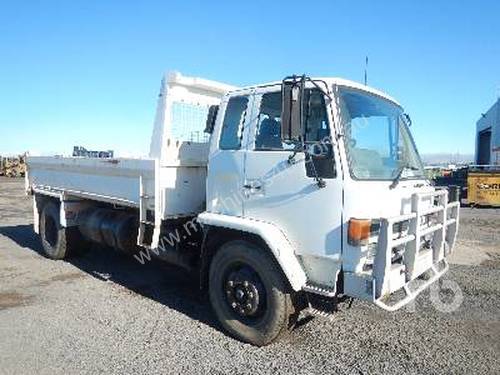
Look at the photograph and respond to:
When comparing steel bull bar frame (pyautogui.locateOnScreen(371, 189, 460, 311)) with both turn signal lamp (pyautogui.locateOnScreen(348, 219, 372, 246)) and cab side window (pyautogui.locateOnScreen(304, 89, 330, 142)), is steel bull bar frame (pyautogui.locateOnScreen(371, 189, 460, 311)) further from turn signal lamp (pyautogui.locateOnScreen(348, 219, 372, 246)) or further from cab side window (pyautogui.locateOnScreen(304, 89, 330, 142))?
cab side window (pyautogui.locateOnScreen(304, 89, 330, 142))

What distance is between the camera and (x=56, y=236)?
26.7ft

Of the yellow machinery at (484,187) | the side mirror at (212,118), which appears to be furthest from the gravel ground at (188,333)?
the yellow machinery at (484,187)

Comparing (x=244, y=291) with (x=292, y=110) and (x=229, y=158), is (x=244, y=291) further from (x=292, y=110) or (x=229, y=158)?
(x=292, y=110)

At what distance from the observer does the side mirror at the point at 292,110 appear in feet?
13.3

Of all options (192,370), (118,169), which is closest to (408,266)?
(192,370)

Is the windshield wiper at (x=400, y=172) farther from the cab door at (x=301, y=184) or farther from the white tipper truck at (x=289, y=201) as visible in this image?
the cab door at (x=301, y=184)

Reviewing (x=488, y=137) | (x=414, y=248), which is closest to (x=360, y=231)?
(x=414, y=248)

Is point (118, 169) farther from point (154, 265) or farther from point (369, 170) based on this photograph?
point (369, 170)

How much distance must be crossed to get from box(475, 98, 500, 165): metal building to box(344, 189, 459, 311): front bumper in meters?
25.5

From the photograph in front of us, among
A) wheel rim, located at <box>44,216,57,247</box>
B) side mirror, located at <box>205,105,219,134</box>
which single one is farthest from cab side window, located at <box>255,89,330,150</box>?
wheel rim, located at <box>44,216,57,247</box>

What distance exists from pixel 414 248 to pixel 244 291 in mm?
1704

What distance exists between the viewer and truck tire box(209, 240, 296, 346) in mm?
4534

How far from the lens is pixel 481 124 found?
126 feet

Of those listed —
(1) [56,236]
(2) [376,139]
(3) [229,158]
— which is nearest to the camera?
(2) [376,139]
